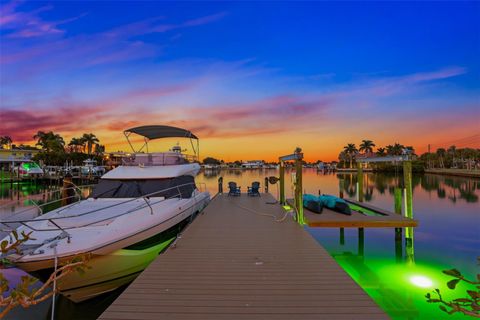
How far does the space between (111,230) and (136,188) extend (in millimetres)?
3275

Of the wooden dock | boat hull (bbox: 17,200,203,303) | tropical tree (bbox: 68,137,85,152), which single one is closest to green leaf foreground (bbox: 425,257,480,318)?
the wooden dock

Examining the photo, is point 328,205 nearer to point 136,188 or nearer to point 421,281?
point 421,281

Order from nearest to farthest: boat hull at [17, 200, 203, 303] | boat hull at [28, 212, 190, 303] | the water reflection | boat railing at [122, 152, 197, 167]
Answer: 1. boat hull at [17, 200, 203, 303]
2. boat hull at [28, 212, 190, 303]
3. boat railing at [122, 152, 197, 167]
4. the water reflection

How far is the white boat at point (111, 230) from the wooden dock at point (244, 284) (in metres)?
0.85

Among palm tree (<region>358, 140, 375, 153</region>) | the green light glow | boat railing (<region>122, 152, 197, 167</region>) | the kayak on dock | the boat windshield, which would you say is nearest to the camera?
the green light glow

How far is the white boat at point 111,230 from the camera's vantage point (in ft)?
16.9

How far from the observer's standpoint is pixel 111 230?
5.81 m

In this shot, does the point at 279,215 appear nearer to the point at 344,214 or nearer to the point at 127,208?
the point at 344,214

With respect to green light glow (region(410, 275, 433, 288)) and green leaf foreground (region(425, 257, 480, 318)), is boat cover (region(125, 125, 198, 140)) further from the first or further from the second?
green leaf foreground (region(425, 257, 480, 318))

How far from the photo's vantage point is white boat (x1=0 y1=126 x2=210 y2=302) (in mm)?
5160

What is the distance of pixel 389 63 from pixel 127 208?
68.0ft

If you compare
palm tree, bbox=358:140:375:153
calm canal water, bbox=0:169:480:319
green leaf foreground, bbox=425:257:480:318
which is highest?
palm tree, bbox=358:140:375:153

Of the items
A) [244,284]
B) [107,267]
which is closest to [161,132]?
[107,267]

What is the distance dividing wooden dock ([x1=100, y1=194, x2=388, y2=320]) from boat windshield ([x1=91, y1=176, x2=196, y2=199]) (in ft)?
7.49
